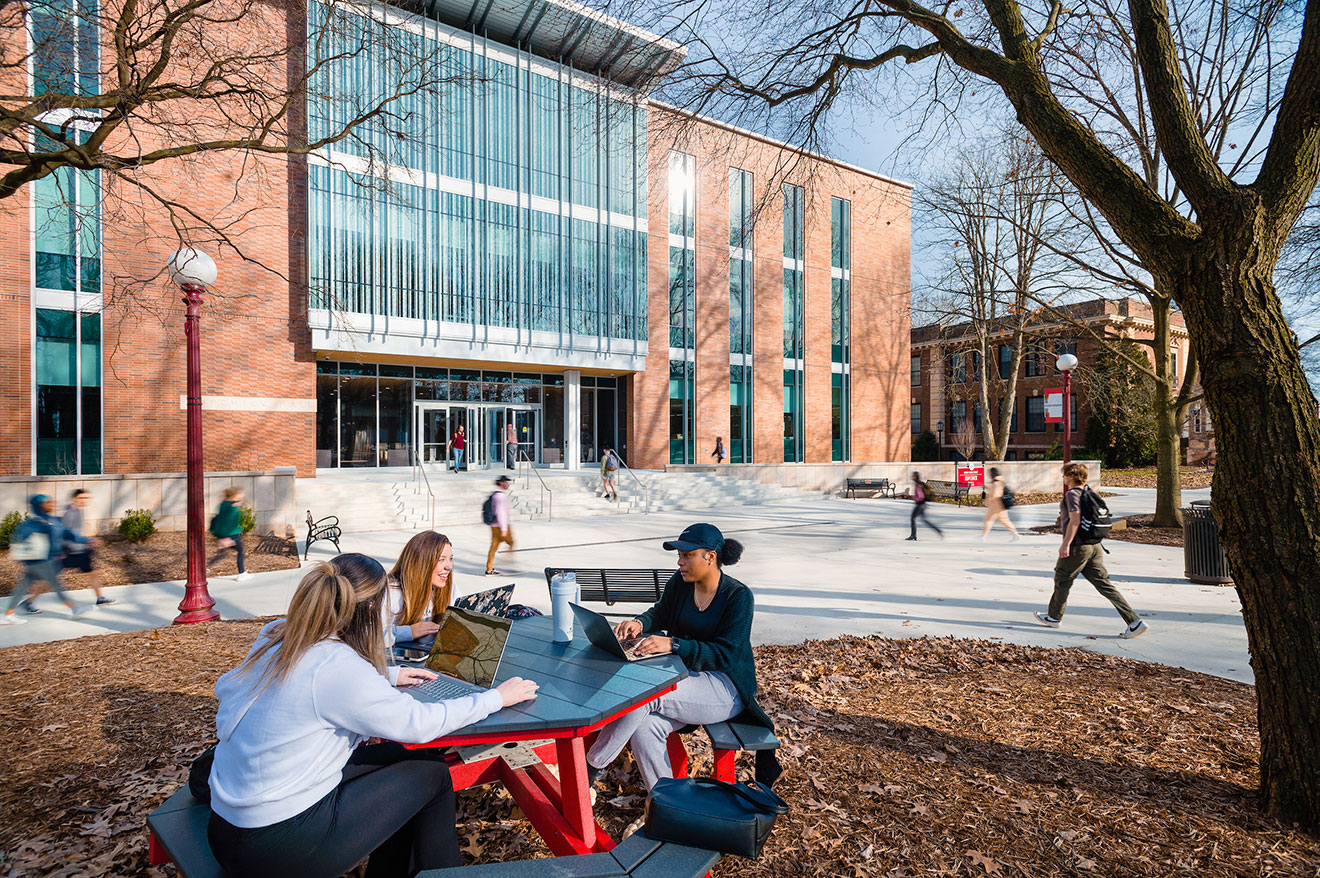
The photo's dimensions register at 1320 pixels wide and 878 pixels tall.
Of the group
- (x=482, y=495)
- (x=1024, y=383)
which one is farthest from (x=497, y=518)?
(x=1024, y=383)

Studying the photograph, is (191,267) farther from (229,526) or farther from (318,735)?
(318,735)

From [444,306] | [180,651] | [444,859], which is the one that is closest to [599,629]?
[444,859]

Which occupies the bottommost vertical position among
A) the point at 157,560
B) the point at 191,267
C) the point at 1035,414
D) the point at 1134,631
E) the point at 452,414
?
the point at 157,560

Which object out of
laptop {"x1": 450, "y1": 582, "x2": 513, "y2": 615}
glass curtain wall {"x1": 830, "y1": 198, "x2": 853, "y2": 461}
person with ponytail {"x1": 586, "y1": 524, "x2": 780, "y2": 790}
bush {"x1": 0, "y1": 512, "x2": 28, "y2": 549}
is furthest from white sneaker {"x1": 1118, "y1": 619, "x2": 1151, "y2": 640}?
glass curtain wall {"x1": 830, "y1": 198, "x2": 853, "y2": 461}

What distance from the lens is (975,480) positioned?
80.4ft

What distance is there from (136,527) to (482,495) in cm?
803

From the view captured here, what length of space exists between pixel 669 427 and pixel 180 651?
23719mm

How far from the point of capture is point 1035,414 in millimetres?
48312

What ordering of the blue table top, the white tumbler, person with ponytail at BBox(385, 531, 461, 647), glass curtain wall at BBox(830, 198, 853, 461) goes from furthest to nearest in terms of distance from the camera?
glass curtain wall at BBox(830, 198, 853, 461), person with ponytail at BBox(385, 531, 461, 647), the white tumbler, the blue table top

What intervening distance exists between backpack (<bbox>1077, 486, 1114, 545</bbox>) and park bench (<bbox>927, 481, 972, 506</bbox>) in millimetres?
16624

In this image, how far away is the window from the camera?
48.0 meters

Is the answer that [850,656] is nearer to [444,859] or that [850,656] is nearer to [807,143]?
[444,859]

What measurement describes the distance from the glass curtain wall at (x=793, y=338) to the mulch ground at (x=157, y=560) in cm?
2350

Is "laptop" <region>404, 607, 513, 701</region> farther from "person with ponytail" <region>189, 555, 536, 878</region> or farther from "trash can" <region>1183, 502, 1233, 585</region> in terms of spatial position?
"trash can" <region>1183, 502, 1233, 585</region>
